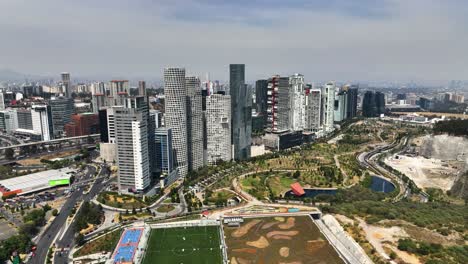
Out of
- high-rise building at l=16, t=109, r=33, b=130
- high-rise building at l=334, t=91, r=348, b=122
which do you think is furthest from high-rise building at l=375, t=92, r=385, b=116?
high-rise building at l=16, t=109, r=33, b=130

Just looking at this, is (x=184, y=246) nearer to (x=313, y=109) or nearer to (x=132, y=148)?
(x=132, y=148)

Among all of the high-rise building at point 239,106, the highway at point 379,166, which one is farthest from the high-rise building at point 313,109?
the high-rise building at point 239,106

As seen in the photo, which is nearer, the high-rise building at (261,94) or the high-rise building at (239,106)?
the high-rise building at (239,106)

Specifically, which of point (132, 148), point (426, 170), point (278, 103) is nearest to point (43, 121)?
point (132, 148)

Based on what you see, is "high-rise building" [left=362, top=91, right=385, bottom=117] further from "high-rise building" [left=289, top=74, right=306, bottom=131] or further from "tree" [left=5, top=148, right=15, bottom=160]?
"tree" [left=5, top=148, right=15, bottom=160]

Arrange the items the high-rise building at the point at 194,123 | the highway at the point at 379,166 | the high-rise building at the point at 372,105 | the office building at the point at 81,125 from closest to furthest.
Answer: the highway at the point at 379,166 < the high-rise building at the point at 194,123 < the office building at the point at 81,125 < the high-rise building at the point at 372,105

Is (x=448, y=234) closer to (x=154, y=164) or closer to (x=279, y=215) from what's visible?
(x=279, y=215)

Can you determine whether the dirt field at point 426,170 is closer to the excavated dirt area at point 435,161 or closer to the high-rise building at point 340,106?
the excavated dirt area at point 435,161

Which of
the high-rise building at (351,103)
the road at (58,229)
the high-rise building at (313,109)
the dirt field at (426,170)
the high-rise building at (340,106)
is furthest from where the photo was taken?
the high-rise building at (351,103)
